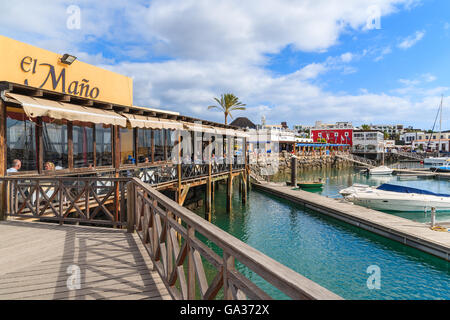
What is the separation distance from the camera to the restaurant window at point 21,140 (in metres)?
8.29

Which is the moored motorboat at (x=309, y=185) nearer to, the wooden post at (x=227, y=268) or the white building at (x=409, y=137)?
the wooden post at (x=227, y=268)

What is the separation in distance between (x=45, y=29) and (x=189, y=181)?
29.6 ft

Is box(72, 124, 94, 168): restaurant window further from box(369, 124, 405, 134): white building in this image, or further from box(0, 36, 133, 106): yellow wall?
box(369, 124, 405, 134): white building

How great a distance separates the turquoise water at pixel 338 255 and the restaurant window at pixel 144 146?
6.18 meters

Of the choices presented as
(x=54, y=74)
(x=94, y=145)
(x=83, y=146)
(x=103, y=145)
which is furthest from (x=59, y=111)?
(x=54, y=74)

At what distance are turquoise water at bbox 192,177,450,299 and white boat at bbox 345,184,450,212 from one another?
4.39 meters

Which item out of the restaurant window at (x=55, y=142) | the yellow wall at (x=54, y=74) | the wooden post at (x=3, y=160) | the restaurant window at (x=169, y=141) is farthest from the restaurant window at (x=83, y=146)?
the restaurant window at (x=169, y=141)

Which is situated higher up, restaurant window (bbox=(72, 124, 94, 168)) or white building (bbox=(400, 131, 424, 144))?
white building (bbox=(400, 131, 424, 144))

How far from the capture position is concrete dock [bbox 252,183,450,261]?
11.6 m

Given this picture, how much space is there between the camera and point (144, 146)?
14.5 metres

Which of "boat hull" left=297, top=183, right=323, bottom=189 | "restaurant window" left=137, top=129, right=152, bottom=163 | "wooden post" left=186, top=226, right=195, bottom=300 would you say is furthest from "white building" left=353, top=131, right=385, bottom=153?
"wooden post" left=186, top=226, right=195, bottom=300
